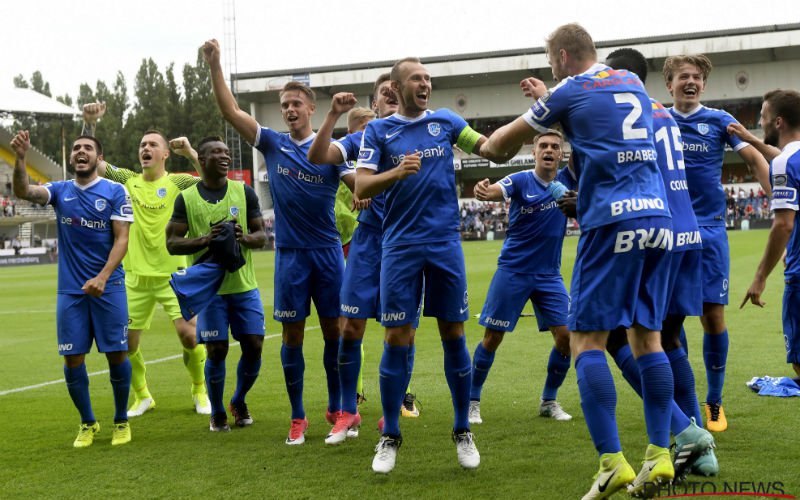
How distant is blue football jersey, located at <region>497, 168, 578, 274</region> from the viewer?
22.5 ft

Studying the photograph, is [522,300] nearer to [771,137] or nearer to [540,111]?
[771,137]

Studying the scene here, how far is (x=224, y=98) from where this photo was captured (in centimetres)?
632

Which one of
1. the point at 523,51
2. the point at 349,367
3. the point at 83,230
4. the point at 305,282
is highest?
the point at 523,51

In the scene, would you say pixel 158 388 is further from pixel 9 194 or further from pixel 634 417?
pixel 9 194

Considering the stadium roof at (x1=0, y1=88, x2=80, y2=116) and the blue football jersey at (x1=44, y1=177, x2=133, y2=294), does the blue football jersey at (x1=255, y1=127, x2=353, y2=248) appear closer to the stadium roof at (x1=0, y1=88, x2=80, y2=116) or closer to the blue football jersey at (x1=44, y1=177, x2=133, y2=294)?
the blue football jersey at (x1=44, y1=177, x2=133, y2=294)

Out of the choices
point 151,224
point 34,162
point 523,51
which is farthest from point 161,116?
point 151,224

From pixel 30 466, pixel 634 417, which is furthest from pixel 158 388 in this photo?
pixel 634 417

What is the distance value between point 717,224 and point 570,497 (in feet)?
8.79

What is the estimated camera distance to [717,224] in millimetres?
6191

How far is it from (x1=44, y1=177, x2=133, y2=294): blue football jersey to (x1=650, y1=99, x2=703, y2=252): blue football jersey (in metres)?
4.05

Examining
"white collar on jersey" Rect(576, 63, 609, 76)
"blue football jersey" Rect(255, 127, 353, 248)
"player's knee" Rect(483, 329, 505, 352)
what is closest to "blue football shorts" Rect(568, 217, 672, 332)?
"white collar on jersey" Rect(576, 63, 609, 76)

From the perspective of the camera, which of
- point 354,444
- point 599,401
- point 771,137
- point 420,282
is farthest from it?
point 771,137

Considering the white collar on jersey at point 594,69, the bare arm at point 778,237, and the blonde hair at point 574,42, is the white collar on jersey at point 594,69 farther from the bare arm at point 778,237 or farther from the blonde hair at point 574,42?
the bare arm at point 778,237

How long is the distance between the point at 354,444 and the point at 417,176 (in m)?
2.03
